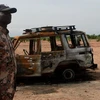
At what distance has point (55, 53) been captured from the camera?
36.2ft

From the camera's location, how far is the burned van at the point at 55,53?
35.6 ft

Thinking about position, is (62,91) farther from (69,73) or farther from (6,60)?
(6,60)

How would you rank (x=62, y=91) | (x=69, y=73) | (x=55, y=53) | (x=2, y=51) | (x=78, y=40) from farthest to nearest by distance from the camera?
(x=78, y=40) < (x=69, y=73) < (x=55, y=53) < (x=62, y=91) < (x=2, y=51)

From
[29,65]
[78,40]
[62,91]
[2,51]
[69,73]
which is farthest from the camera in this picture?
[78,40]

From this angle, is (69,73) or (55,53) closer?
(55,53)

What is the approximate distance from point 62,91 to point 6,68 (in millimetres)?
5790

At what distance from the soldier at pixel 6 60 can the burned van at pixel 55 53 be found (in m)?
6.76

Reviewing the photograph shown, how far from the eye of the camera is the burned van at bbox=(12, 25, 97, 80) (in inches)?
427

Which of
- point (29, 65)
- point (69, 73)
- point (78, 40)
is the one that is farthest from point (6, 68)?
point (78, 40)

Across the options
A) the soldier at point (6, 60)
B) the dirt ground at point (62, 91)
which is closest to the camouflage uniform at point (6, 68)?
the soldier at point (6, 60)

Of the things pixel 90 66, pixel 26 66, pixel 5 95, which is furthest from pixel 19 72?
pixel 5 95

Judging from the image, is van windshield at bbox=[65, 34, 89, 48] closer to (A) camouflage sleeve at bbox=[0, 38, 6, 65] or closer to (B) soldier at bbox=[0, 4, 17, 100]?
(B) soldier at bbox=[0, 4, 17, 100]

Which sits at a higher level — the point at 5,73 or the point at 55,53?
the point at 5,73

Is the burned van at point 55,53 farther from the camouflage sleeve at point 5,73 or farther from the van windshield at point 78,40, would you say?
the camouflage sleeve at point 5,73
